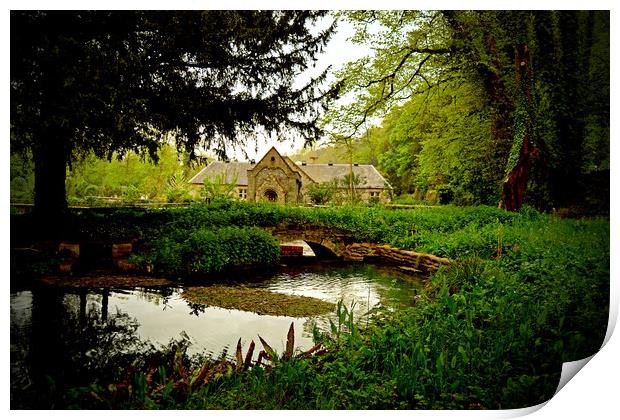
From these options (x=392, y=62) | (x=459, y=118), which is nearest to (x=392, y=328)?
(x=459, y=118)

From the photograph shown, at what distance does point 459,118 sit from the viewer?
429 cm

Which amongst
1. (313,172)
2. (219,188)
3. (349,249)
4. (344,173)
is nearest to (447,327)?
(349,249)

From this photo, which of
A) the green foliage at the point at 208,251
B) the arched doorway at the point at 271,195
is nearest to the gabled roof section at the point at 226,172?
the arched doorway at the point at 271,195

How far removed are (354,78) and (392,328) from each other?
2185 mm

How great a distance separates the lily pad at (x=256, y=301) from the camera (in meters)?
3.73

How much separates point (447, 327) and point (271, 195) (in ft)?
6.04

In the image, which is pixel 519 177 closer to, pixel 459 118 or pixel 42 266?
pixel 459 118

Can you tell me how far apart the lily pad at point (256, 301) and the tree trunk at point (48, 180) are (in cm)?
123

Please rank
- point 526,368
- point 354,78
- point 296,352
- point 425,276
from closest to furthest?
1. point 526,368
2. point 296,352
3. point 354,78
4. point 425,276

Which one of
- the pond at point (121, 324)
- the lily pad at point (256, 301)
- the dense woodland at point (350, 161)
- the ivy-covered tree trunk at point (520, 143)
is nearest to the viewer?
the dense woodland at point (350, 161)

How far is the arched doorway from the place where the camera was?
3994mm

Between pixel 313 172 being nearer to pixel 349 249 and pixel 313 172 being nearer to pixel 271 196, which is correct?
pixel 271 196

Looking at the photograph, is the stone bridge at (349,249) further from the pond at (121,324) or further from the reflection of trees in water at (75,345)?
the reflection of trees in water at (75,345)

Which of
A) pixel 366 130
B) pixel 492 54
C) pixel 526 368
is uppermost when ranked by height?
pixel 492 54
